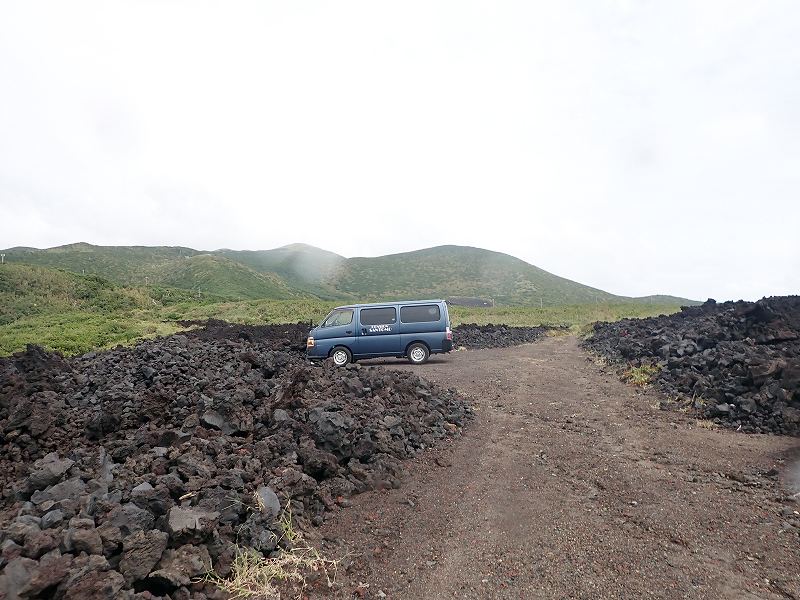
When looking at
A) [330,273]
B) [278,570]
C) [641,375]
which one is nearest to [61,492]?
[278,570]

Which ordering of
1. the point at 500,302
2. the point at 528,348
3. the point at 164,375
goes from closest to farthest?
the point at 164,375 < the point at 528,348 < the point at 500,302

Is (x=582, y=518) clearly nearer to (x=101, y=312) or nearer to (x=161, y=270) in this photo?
(x=101, y=312)

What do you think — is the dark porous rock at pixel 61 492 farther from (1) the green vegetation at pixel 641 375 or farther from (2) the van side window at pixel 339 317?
(1) the green vegetation at pixel 641 375

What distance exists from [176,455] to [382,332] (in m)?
11.7

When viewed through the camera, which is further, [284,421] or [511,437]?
[511,437]

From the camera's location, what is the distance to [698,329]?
17.1 metres

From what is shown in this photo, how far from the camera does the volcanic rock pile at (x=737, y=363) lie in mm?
9297

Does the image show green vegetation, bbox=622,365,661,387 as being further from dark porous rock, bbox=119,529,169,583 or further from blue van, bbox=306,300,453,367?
dark porous rock, bbox=119,529,169,583

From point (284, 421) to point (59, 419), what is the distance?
4.82 metres

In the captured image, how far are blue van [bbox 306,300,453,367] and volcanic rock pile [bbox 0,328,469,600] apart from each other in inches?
198

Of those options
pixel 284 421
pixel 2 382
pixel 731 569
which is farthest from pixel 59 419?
pixel 731 569

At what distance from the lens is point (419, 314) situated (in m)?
17.5

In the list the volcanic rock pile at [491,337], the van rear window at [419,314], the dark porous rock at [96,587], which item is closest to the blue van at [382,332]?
the van rear window at [419,314]

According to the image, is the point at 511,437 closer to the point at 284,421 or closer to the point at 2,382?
the point at 284,421
